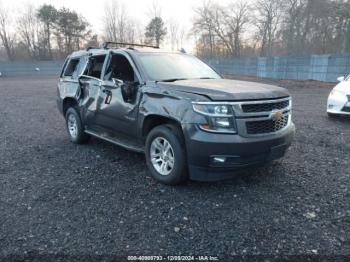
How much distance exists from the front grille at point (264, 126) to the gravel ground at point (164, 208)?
65cm

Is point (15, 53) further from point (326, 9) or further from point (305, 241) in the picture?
point (305, 241)

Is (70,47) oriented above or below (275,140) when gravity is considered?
above

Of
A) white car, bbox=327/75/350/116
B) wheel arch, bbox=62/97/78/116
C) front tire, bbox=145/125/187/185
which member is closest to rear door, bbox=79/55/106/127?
wheel arch, bbox=62/97/78/116

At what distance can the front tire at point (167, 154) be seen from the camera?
11.6 feet

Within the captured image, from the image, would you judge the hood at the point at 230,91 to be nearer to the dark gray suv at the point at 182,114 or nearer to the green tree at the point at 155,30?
the dark gray suv at the point at 182,114

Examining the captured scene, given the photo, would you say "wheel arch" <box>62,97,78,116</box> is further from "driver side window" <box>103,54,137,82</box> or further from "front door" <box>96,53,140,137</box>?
"driver side window" <box>103,54,137,82</box>

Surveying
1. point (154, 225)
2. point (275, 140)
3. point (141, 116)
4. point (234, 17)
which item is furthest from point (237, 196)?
point (234, 17)

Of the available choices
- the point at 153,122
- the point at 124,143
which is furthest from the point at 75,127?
the point at 153,122

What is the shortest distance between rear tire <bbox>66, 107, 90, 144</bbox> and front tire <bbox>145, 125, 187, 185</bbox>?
2.26 metres

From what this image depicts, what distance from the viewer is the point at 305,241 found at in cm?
269

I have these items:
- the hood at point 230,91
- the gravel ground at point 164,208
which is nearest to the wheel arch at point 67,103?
the gravel ground at point 164,208

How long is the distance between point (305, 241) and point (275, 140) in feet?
4.07

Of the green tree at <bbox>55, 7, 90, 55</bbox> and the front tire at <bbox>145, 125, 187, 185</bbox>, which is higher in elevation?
the green tree at <bbox>55, 7, 90, 55</bbox>

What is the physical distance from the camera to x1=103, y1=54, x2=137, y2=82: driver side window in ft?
14.5
